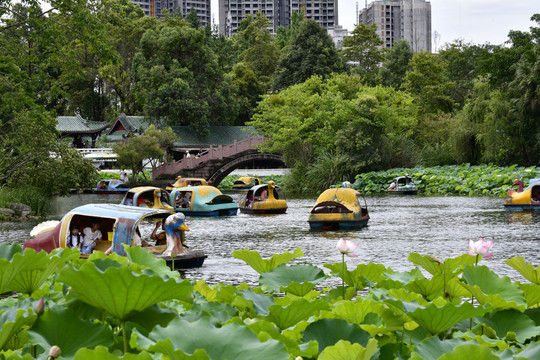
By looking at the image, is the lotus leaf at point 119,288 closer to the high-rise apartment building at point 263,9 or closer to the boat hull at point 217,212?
the boat hull at point 217,212

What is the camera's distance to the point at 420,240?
17312 mm

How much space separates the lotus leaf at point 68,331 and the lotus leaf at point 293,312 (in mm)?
769

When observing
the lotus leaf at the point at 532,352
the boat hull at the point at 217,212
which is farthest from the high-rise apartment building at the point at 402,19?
the lotus leaf at the point at 532,352

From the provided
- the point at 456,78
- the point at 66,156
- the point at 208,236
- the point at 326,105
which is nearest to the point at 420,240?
the point at 208,236

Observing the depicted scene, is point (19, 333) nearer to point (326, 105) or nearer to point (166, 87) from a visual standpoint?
point (326, 105)

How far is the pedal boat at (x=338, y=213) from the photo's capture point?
66.7 feet

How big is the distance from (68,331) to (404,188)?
116 feet

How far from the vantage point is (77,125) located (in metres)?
58.3

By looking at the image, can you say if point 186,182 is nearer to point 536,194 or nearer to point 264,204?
point 264,204

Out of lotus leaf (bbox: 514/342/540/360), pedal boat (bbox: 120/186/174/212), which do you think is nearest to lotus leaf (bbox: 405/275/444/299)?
lotus leaf (bbox: 514/342/540/360)

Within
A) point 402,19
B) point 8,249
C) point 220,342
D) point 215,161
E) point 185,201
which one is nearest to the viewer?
point 220,342

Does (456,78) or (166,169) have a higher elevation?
(456,78)

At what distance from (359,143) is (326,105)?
431 cm

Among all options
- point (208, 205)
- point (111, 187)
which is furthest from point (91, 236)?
point (111, 187)
